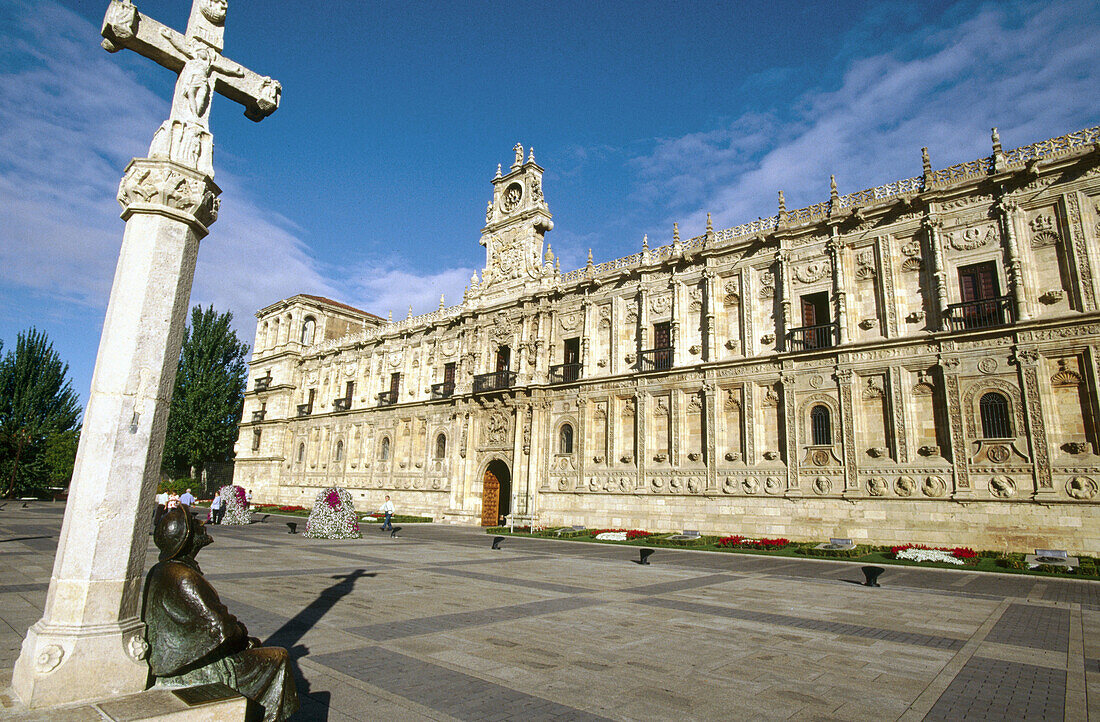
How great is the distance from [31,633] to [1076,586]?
19153mm

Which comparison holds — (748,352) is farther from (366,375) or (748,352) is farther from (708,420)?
(366,375)

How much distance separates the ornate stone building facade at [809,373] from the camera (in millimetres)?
18656

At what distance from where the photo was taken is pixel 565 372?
31.8 m

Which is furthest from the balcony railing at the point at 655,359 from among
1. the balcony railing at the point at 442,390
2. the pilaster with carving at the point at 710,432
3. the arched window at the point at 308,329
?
the arched window at the point at 308,329

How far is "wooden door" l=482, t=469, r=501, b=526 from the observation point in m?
33.8

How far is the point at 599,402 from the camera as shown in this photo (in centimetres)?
2972

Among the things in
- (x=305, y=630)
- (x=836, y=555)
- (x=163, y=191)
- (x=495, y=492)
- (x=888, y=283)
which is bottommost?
(x=305, y=630)

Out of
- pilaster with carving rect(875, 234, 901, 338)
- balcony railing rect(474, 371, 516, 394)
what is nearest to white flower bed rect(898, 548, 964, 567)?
pilaster with carving rect(875, 234, 901, 338)

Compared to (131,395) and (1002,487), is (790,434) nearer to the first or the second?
(1002,487)

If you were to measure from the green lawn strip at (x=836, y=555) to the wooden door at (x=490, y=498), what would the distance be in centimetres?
675

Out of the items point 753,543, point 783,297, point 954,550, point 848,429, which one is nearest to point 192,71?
point 753,543

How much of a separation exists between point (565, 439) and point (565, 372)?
364cm

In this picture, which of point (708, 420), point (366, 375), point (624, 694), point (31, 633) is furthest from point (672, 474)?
point (366, 375)

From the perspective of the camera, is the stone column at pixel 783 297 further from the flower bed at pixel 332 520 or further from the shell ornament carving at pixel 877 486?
the flower bed at pixel 332 520
